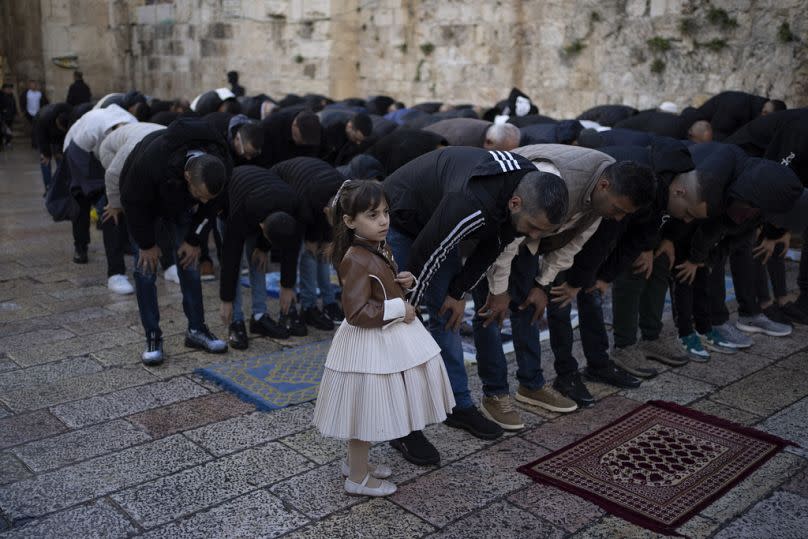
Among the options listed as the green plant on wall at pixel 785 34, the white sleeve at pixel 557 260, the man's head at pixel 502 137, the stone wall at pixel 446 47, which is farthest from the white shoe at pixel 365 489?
the green plant on wall at pixel 785 34

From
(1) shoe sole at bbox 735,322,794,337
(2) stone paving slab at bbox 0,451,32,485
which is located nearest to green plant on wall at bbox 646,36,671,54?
(1) shoe sole at bbox 735,322,794,337

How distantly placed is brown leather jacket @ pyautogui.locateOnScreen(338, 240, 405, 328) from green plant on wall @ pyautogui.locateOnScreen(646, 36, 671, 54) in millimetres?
8370

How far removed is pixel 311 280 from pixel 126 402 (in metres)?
1.88

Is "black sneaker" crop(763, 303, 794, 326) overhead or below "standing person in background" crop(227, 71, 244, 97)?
below

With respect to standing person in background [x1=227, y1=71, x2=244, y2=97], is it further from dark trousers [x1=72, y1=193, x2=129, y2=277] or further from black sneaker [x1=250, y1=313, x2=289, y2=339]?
black sneaker [x1=250, y1=313, x2=289, y2=339]

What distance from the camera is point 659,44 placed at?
10.5m

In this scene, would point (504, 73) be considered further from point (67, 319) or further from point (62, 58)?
point (62, 58)

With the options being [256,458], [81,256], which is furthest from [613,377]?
[81,256]

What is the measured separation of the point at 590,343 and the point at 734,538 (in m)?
1.75

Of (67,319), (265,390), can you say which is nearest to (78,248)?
(67,319)

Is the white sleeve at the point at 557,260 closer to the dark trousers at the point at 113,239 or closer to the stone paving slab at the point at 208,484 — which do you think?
the stone paving slab at the point at 208,484

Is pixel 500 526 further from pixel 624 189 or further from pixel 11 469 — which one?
pixel 11 469

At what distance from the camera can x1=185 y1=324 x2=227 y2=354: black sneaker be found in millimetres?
5301

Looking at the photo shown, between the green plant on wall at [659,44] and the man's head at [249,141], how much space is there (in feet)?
20.8
